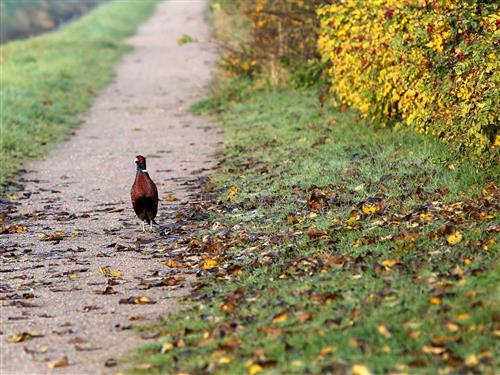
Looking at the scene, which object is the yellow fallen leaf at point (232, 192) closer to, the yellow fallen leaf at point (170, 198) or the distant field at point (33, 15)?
the yellow fallen leaf at point (170, 198)

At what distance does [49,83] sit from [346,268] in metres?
16.1

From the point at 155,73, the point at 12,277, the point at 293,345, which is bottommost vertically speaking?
the point at 155,73

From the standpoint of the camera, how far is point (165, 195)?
1212 cm

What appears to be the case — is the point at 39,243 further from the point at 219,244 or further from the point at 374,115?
the point at 374,115

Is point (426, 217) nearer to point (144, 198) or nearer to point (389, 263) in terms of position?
point (389, 263)

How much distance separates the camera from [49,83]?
2250 cm

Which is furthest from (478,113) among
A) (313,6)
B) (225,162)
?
A: (313,6)

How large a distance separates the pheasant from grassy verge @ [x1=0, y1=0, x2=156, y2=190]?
11.7 feet

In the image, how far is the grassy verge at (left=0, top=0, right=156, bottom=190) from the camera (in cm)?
1612

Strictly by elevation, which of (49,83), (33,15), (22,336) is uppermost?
(22,336)

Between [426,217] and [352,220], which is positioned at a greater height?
[426,217]

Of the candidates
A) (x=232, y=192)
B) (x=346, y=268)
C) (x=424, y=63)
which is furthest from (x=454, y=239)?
(x=232, y=192)

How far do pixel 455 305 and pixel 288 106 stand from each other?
1141cm

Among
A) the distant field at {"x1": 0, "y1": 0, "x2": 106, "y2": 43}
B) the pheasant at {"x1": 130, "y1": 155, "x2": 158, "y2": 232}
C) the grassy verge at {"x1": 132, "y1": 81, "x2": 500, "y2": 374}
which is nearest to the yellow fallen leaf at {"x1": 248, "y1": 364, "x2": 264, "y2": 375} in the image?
the grassy verge at {"x1": 132, "y1": 81, "x2": 500, "y2": 374}
